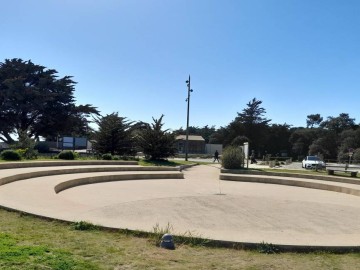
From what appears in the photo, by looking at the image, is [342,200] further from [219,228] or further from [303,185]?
[219,228]

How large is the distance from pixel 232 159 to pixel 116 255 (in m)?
18.6

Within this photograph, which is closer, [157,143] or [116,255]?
[116,255]

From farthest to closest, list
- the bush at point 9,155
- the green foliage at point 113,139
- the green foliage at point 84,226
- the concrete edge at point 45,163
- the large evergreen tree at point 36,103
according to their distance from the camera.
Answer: the large evergreen tree at point 36,103, the green foliage at point 113,139, the bush at point 9,155, the concrete edge at point 45,163, the green foliage at point 84,226

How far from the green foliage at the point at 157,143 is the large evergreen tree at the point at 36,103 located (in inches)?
729

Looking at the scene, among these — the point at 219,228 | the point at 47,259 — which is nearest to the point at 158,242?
the point at 47,259

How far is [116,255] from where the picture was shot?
470 centimetres

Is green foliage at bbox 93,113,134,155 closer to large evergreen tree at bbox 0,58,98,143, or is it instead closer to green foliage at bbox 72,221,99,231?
large evergreen tree at bbox 0,58,98,143

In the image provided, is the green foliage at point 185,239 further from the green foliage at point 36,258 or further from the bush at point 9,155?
the bush at point 9,155

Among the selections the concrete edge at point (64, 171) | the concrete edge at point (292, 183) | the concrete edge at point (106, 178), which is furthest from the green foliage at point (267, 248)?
the concrete edge at point (292, 183)

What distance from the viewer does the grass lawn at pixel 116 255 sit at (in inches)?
166

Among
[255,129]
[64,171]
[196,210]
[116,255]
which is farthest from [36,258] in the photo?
[255,129]

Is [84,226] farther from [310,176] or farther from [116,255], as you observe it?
[310,176]

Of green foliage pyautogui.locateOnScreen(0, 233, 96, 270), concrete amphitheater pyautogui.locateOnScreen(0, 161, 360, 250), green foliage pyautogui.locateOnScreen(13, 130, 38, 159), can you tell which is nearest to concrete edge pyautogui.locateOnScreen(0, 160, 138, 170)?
concrete amphitheater pyautogui.locateOnScreen(0, 161, 360, 250)

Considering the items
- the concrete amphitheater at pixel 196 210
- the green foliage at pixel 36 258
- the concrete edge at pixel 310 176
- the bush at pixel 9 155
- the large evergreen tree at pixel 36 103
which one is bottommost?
the concrete amphitheater at pixel 196 210
